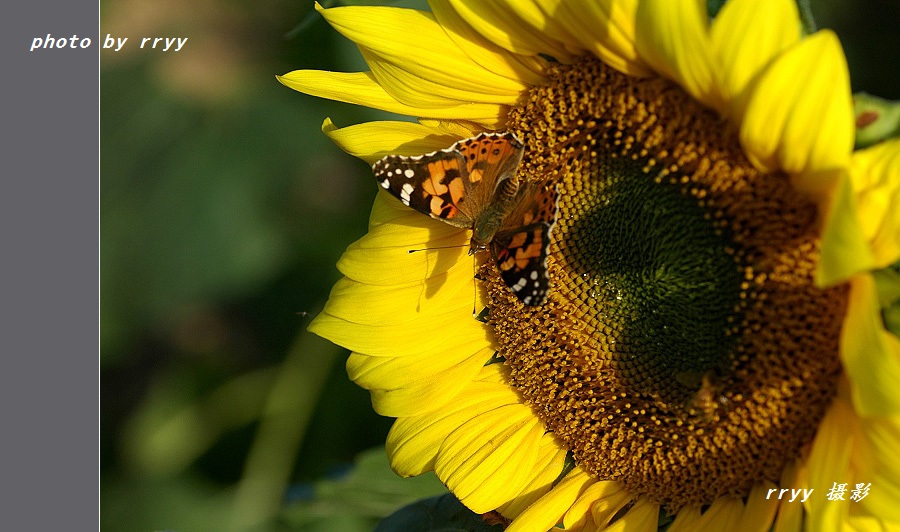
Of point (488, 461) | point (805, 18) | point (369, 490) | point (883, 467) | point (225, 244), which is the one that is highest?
point (805, 18)

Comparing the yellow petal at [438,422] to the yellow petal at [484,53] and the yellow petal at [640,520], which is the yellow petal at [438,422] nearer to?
the yellow petal at [640,520]

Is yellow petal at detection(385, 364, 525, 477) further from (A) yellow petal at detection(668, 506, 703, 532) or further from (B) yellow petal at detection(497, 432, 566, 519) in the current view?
(A) yellow petal at detection(668, 506, 703, 532)

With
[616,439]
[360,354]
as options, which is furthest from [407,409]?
[616,439]

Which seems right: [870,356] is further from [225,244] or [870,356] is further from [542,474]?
[225,244]

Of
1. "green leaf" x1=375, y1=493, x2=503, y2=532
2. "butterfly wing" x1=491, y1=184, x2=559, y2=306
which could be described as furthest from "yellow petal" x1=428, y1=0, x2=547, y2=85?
"green leaf" x1=375, y1=493, x2=503, y2=532

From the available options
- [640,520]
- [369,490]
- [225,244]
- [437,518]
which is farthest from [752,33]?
[225,244]

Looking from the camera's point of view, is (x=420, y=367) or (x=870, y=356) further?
(x=420, y=367)
